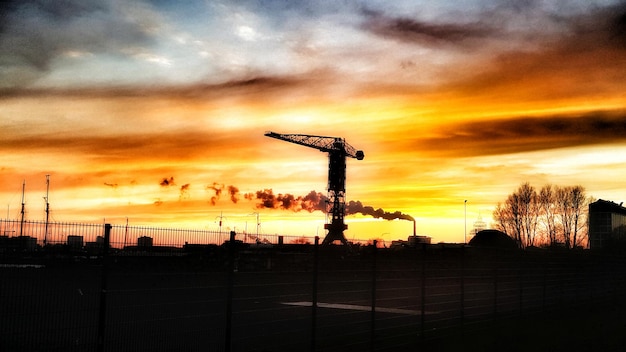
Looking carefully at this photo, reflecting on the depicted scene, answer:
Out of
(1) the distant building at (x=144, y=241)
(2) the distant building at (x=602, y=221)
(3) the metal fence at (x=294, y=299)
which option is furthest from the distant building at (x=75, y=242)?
(2) the distant building at (x=602, y=221)

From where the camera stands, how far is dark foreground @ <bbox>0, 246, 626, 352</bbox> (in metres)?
9.23

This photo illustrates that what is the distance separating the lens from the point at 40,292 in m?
8.27

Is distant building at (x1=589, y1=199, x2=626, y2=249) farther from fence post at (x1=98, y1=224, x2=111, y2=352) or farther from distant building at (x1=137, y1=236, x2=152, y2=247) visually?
fence post at (x1=98, y1=224, x2=111, y2=352)

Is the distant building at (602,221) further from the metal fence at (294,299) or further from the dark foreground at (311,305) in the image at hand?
the dark foreground at (311,305)

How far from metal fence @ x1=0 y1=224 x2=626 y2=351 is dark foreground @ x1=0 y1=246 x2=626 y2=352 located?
40 mm

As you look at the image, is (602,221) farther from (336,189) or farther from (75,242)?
(75,242)

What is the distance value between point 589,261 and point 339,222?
60.6 metres

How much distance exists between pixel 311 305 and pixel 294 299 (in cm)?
1337

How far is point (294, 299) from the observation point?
31641mm

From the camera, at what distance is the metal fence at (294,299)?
353 inches

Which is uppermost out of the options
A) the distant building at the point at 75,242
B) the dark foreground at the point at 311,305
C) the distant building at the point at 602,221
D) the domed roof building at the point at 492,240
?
the distant building at the point at 602,221

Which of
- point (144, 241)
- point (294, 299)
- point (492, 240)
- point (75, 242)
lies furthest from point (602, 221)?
point (75, 242)

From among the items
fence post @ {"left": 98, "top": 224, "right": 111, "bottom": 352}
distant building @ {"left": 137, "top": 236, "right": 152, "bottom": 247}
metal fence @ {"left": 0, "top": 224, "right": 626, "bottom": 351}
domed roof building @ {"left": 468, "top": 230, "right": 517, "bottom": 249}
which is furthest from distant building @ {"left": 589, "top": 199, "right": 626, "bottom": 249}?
fence post @ {"left": 98, "top": 224, "right": 111, "bottom": 352}

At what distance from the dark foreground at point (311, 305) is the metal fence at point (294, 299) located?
0.13 feet
